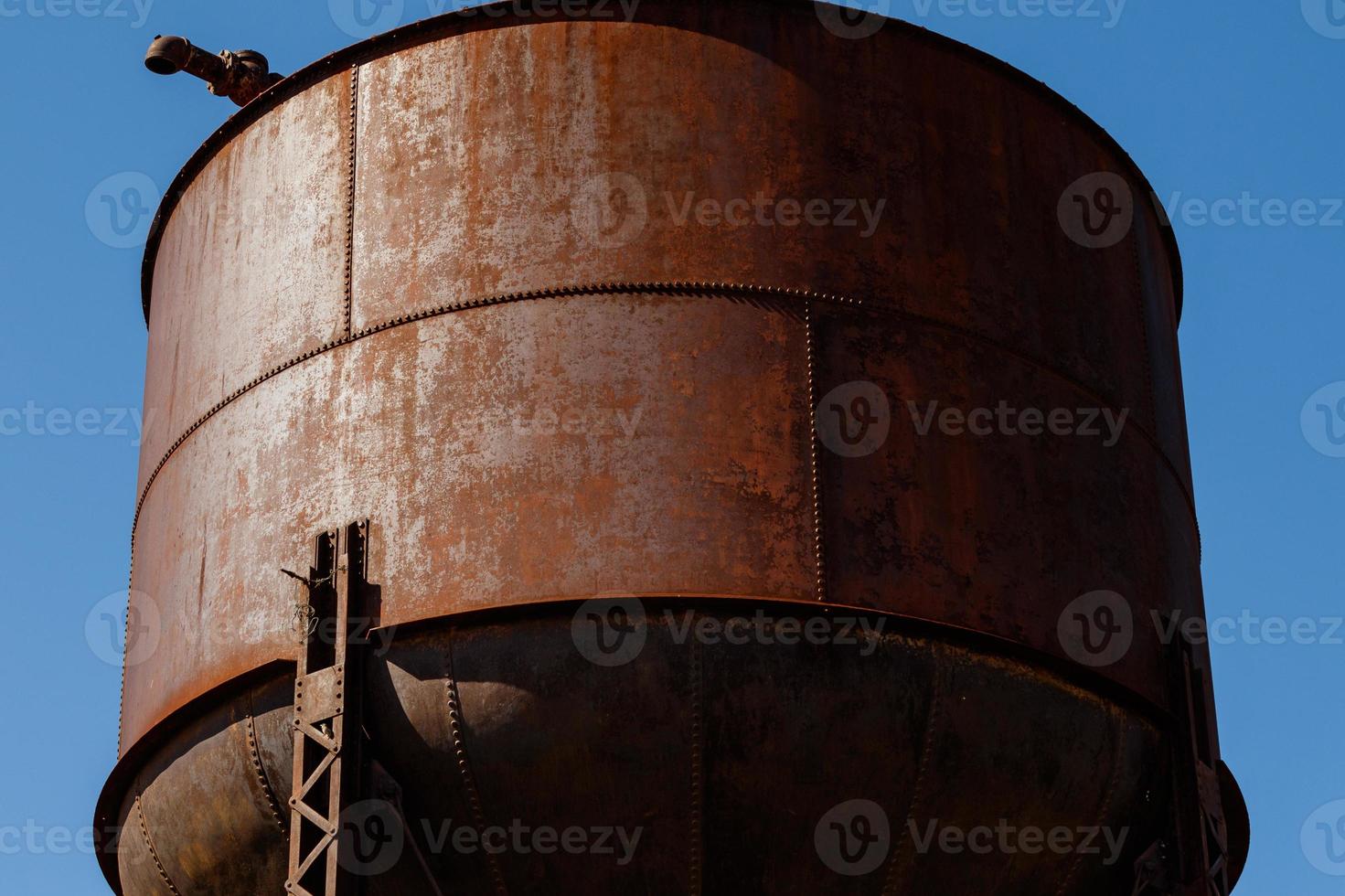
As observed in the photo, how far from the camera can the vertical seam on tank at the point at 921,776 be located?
32.6ft

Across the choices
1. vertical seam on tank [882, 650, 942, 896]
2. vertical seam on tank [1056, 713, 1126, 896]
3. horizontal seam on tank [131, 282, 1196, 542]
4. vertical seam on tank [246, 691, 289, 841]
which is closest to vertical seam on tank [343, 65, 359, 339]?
horizontal seam on tank [131, 282, 1196, 542]

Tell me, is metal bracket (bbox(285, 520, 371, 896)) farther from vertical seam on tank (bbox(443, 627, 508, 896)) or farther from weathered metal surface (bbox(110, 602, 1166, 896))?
vertical seam on tank (bbox(443, 627, 508, 896))

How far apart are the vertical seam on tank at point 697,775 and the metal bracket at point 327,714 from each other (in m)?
1.55

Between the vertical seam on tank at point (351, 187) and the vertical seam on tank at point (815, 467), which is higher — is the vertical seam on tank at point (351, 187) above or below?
above

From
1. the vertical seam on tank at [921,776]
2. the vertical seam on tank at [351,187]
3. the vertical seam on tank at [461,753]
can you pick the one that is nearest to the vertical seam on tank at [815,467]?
the vertical seam on tank at [921,776]

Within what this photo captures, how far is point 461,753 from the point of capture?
32.1 ft

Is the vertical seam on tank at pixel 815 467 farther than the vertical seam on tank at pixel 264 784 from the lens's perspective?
No

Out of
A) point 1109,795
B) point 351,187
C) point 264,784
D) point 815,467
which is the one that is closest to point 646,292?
point 815,467

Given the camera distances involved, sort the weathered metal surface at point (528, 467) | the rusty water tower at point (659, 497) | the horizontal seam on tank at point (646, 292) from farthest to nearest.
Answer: the horizontal seam on tank at point (646, 292)
the weathered metal surface at point (528, 467)
the rusty water tower at point (659, 497)

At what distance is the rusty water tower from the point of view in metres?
9.80

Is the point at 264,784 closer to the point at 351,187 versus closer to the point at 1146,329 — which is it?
the point at 351,187

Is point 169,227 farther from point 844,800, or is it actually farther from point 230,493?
point 844,800

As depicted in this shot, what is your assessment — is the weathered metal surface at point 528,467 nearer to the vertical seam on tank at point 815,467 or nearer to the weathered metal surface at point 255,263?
the vertical seam on tank at point 815,467

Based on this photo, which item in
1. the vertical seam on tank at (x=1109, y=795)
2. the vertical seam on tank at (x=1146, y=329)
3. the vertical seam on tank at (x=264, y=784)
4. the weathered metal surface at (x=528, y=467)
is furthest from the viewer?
the vertical seam on tank at (x=1146, y=329)
